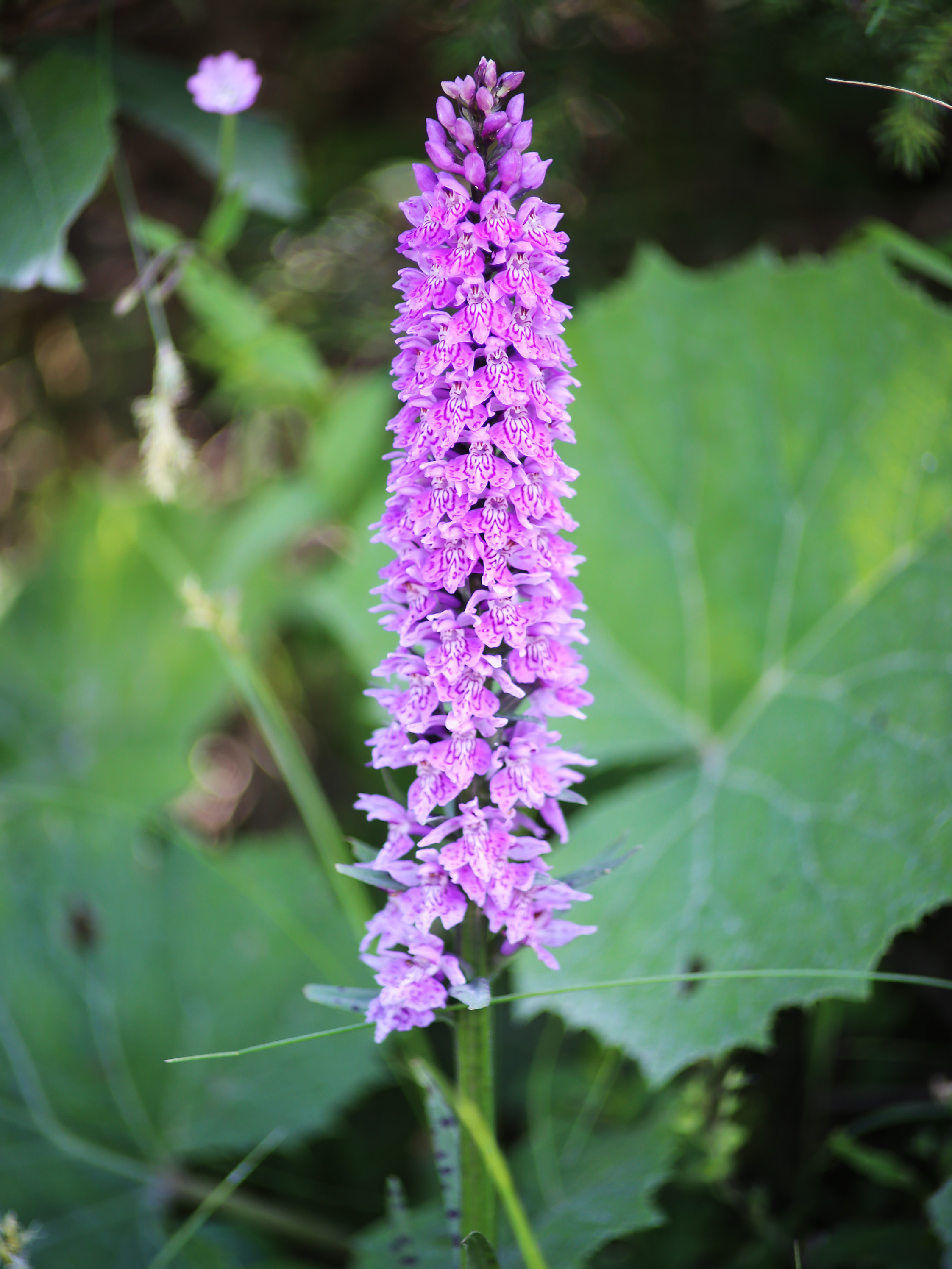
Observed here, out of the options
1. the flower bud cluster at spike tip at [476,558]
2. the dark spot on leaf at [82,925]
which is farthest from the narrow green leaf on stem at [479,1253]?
the dark spot on leaf at [82,925]

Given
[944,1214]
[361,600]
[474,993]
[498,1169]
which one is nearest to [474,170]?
[474,993]

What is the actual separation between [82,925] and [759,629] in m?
1.76

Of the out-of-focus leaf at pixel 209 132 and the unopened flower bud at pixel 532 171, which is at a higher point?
the out-of-focus leaf at pixel 209 132

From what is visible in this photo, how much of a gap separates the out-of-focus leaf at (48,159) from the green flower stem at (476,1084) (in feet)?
4.31

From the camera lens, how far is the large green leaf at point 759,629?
162 centimetres

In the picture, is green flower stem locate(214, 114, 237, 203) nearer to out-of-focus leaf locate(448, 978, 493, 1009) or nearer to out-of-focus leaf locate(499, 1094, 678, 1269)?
out-of-focus leaf locate(448, 978, 493, 1009)

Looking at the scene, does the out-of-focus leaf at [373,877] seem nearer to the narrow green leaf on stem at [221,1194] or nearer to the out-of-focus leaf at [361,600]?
the narrow green leaf on stem at [221,1194]

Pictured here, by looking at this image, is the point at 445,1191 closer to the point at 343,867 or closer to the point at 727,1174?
the point at 343,867

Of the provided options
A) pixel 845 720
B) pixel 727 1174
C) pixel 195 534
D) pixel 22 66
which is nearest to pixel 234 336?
pixel 22 66

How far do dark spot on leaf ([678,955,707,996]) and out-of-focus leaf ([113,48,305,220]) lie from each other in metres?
1.72

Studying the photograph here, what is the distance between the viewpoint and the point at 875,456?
194cm

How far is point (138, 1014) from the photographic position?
208 cm

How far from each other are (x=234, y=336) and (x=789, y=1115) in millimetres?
2187

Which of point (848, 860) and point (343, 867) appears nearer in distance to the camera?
point (343, 867)
